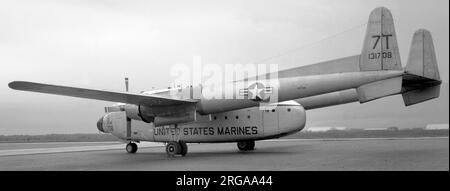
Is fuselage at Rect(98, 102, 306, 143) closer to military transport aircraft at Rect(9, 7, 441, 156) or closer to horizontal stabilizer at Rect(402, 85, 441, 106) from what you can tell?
military transport aircraft at Rect(9, 7, 441, 156)

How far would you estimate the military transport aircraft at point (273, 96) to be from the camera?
14922mm

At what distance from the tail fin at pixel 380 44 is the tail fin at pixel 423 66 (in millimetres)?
745

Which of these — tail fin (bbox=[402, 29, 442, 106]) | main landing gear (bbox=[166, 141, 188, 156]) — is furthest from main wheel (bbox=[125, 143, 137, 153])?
tail fin (bbox=[402, 29, 442, 106])

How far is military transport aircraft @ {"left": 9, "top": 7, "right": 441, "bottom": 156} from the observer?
1492 centimetres

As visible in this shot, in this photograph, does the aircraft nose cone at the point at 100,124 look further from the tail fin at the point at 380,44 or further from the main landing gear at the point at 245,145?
the tail fin at the point at 380,44

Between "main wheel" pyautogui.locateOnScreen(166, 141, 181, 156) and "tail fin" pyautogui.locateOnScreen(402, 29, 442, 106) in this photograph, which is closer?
"tail fin" pyautogui.locateOnScreen(402, 29, 442, 106)

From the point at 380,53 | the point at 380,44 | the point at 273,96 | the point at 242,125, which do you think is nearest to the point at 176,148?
the point at 242,125

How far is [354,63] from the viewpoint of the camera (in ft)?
50.5

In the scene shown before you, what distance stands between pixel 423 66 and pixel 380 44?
1.71 meters

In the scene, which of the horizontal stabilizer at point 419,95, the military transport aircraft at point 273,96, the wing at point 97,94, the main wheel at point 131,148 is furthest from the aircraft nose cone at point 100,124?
the horizontal stabilizer at point 419,95
